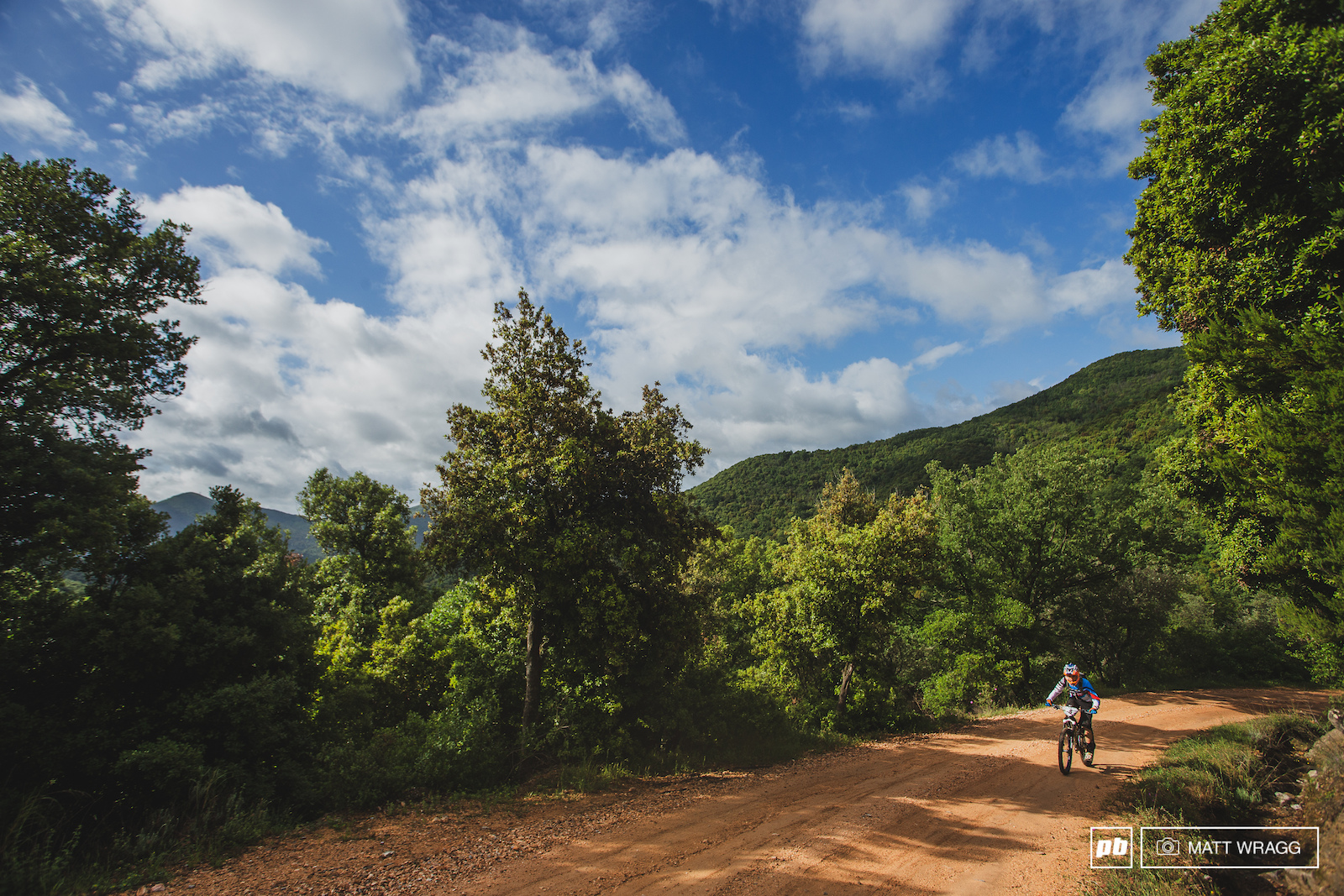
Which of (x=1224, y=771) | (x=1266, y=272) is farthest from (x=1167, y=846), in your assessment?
(x=1266, y=272)

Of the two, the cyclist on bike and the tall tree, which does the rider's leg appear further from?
the tall tree

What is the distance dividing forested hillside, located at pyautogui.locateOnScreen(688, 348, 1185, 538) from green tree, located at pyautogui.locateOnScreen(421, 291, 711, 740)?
156 ft

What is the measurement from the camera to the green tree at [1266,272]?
660 centimetres

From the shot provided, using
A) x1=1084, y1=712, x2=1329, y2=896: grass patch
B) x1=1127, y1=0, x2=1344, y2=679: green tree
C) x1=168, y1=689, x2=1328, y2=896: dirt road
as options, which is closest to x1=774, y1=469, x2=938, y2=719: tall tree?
x1=168, y1=689, x2=1328, y2=896: dirt road

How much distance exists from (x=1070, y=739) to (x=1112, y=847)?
403cm

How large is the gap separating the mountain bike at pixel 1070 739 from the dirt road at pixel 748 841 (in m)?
0.30

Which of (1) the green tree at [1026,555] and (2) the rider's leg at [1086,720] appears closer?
(2) the rider's leg at [1086,720]

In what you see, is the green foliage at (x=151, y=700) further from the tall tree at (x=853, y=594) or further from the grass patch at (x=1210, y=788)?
the tall tree at (x=853, y=594)

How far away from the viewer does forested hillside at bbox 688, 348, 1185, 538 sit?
66.4m

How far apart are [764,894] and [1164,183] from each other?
543 inches

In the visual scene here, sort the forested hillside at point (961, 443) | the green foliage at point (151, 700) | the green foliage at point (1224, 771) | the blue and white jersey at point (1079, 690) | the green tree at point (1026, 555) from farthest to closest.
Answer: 1. the forested hillside at point (961, 443)
2. the green tree at point (1026, 555)
3. the blue and white jersey at point (1079, 690)
4. the green foliage at point (1224, 771)
5. the green foliage at point (151, 700)

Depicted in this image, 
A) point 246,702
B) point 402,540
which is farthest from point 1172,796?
point 402,540

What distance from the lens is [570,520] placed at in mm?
10875

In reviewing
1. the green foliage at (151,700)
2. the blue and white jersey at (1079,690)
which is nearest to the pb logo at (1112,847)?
the blue and white jersey at (1079,690)
